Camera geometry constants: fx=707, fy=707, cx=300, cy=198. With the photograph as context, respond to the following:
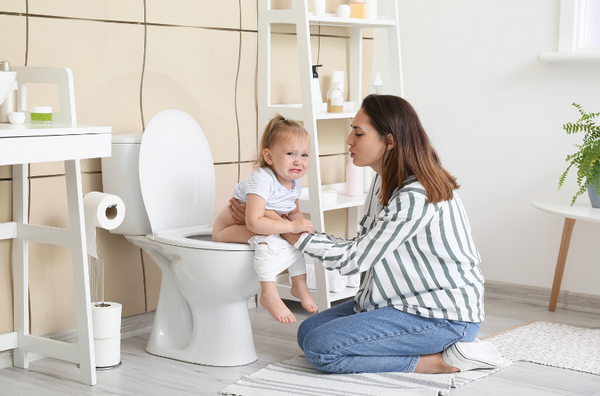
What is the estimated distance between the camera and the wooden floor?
186 centimetres

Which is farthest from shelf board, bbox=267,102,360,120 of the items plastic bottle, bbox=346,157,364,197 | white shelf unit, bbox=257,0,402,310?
plastic bottle, bbox=346,157,364,197

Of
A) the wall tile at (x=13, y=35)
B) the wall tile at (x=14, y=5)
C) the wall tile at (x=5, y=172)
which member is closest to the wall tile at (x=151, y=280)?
the wall tile at (x=5, y=172)

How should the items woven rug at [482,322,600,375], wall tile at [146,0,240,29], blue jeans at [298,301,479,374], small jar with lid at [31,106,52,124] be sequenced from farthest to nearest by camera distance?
wall tile at [146,0,240,29]
woven rug at [482,322,600,375]
blue jeans at [298,301,479,374]
small jar with lid at [31,106,52,124]

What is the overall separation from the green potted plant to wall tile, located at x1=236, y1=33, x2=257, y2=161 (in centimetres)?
114

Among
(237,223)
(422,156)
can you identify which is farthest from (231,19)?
(422,156)

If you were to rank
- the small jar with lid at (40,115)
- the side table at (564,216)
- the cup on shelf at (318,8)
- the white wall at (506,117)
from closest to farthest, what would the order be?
1. the small jar with lid at (40,115)
2. the side table at (564,216)
3. the cup on shelf at (318,8)
4. the white wall at (506,117)

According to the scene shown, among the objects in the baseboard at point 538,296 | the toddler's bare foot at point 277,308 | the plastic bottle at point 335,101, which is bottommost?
the baseboard at point 538,296

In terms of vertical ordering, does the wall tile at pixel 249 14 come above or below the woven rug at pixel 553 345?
above

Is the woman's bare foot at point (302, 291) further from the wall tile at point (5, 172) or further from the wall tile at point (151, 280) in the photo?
the wall tile at point (5, 172)

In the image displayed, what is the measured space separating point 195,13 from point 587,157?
4.78ft

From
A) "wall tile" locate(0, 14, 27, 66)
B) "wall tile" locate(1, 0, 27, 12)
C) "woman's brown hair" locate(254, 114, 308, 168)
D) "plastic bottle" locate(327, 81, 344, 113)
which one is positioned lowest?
"woman's brown hair" locate(254, 114, 308, 168)

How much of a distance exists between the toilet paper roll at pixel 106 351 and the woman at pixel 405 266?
56 centimetres

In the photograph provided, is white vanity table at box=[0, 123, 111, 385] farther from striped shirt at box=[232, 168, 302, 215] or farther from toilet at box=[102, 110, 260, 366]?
striped shirt at box=[232, 168, 302, 215]

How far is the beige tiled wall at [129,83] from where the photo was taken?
79.4 inches
